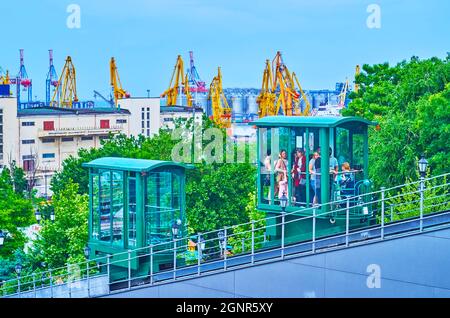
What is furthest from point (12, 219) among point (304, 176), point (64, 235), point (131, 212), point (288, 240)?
point (304, 176)

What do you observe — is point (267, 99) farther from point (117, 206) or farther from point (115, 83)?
point (117, 206)

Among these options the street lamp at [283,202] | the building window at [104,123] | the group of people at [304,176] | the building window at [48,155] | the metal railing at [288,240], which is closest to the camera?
the metal railing at [288,240]

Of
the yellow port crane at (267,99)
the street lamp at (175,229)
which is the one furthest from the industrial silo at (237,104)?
the street lamp at (175,229)

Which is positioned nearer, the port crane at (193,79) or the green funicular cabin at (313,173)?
the green funicular cabin at (313,173)

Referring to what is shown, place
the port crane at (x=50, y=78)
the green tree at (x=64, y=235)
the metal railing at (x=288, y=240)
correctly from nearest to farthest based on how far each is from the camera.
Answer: the metal railing at (x=288, y=240), the green tree at (x=64, y=235), the port crane at (x=50, y=78)

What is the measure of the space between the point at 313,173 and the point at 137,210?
3336 mm

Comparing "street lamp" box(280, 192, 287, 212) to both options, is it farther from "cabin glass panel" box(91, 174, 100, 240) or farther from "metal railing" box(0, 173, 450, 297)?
"cabin glass panel" box(91, 174, 100, 240)

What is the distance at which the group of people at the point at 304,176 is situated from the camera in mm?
20891

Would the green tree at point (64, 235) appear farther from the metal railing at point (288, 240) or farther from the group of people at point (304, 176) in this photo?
the group of people at point (304, 176)

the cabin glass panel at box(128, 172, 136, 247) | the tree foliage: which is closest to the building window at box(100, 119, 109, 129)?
the tree foliage

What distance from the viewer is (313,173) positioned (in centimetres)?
2094

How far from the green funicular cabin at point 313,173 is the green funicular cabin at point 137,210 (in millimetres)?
1733

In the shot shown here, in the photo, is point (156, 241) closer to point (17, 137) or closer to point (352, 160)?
point (352, 160)
